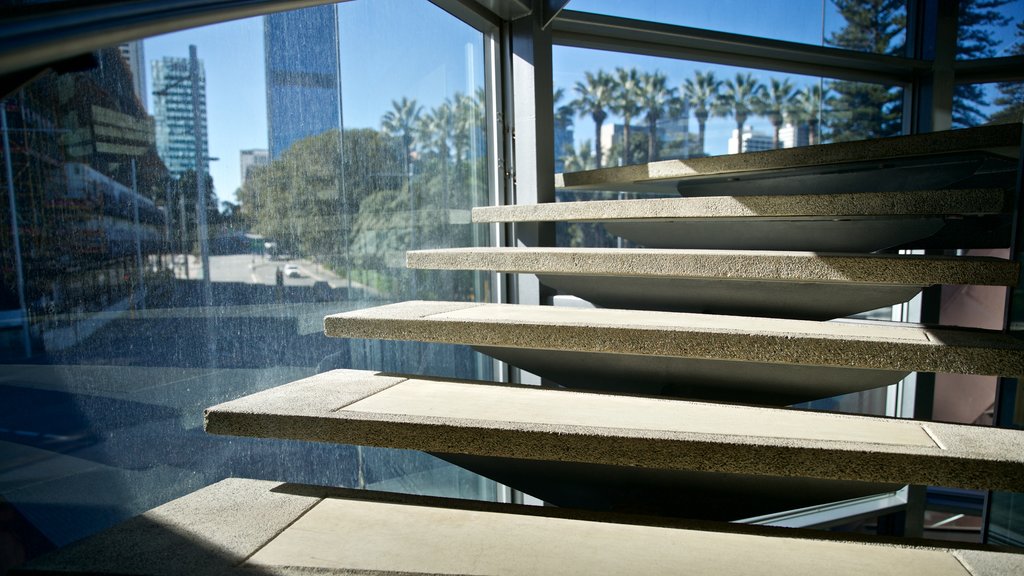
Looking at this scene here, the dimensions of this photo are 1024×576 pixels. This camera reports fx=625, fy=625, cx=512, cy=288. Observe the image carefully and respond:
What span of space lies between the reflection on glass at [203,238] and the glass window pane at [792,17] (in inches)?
44.0

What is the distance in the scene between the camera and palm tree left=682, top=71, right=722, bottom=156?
355cm

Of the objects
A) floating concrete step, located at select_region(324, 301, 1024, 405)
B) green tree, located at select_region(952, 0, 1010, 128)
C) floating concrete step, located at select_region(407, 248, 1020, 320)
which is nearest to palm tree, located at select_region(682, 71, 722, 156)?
green tree, located at select_region(952, 0, 1010, 128)

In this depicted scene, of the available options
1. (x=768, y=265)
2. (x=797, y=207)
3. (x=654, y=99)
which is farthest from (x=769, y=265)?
(x=654, y=99)

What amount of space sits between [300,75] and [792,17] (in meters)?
3.00

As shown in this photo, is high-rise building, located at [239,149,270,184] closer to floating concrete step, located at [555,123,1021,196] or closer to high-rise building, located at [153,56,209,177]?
high-rise building, located at [153,56,209,177]

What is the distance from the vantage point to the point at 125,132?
4.73 feet

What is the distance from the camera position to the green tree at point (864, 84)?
3867 mm

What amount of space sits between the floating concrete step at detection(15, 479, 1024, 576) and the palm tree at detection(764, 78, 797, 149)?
316 centimetres

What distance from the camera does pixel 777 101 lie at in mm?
3768

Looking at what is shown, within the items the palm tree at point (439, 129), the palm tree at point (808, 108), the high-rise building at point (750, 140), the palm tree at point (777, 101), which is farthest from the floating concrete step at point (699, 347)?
the palm tree at point (808, 108)

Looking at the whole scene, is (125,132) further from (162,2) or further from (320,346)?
(320,346)

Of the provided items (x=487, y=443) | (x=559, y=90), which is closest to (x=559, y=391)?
(x=487, y=443)

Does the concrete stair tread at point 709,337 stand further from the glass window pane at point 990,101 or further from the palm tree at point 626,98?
the glass window pane at point 990,101

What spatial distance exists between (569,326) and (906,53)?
3901 mm
